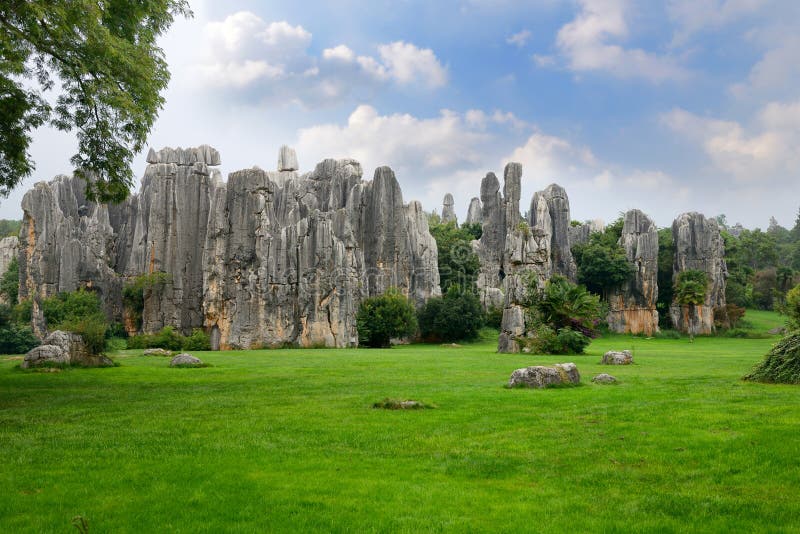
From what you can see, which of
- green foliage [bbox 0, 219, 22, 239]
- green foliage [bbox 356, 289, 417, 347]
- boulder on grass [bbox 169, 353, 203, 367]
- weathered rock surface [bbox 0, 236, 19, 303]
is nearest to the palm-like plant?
green foliage [bbox 356, 289, 417, 347]

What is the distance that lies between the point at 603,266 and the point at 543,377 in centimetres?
6061

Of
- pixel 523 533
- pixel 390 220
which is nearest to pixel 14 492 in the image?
pixel 523 533

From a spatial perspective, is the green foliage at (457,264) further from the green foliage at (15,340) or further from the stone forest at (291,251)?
the green foliage at (15,340)

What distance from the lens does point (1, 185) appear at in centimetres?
1800

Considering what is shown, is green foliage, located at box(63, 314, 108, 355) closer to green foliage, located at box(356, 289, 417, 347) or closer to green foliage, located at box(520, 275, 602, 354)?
green foliage, located at box(520, 275, 602, 354)

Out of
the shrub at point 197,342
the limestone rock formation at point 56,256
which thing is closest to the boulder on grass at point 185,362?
the shrub at point 197,342

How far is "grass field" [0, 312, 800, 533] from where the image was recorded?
6.99m

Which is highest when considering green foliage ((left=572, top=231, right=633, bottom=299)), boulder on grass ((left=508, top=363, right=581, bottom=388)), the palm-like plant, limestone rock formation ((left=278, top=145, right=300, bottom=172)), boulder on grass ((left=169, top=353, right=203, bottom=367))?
limestone rock formation ((left=278, top=145, right=300, bottom=172))

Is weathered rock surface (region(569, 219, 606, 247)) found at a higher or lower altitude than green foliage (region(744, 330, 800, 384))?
higher

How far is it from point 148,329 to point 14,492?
57.8 metres

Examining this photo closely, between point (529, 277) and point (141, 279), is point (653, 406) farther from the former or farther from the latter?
point (141, 279)

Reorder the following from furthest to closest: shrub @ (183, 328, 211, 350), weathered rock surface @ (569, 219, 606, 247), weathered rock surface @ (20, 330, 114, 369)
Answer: weathered rock surface @ (569, 219, 606, 247)
shrub @ (183, 328, 211, 350)
weathered rock surface @ (20, 330, 114, 369)

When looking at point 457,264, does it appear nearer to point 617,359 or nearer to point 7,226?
point 617,359

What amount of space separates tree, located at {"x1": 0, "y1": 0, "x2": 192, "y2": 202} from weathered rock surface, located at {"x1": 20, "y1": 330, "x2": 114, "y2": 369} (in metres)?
8.05
